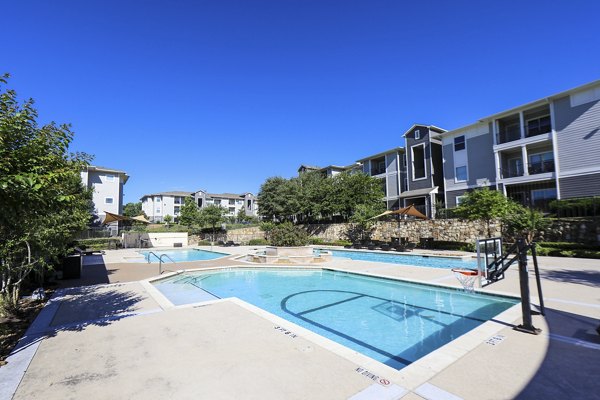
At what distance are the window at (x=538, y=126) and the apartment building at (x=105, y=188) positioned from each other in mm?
45489

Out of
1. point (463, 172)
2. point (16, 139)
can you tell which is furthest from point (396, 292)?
point (463, 172)

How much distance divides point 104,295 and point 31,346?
3.88 m

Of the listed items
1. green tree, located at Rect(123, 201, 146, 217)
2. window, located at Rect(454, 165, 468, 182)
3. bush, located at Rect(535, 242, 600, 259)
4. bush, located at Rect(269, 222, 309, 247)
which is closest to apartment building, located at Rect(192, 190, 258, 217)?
green tree, located at Rect(123, 201, 146, 217)

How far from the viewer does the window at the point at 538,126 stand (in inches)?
929

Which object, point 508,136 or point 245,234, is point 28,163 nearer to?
point 508,136

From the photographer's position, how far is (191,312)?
644 cm

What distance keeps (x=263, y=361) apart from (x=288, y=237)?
484 inches

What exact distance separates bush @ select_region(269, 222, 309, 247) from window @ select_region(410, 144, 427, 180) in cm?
2137

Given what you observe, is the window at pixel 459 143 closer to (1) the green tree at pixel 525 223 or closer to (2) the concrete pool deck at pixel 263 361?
(1) the green tree at pixel 525 223

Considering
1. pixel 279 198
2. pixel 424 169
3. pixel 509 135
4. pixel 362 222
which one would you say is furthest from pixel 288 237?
pixel 424 169

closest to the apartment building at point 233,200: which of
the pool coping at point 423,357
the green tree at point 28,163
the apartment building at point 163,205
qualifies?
the apartment building at point 163,205

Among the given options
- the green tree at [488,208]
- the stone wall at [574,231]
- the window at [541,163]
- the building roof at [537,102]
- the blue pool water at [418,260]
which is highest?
the building roof at [537,102]

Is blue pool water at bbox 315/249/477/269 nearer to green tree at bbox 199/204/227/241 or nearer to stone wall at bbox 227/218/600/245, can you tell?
stone wall at bbox 227/218/600/245

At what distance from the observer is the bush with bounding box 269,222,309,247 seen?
16203 mm
